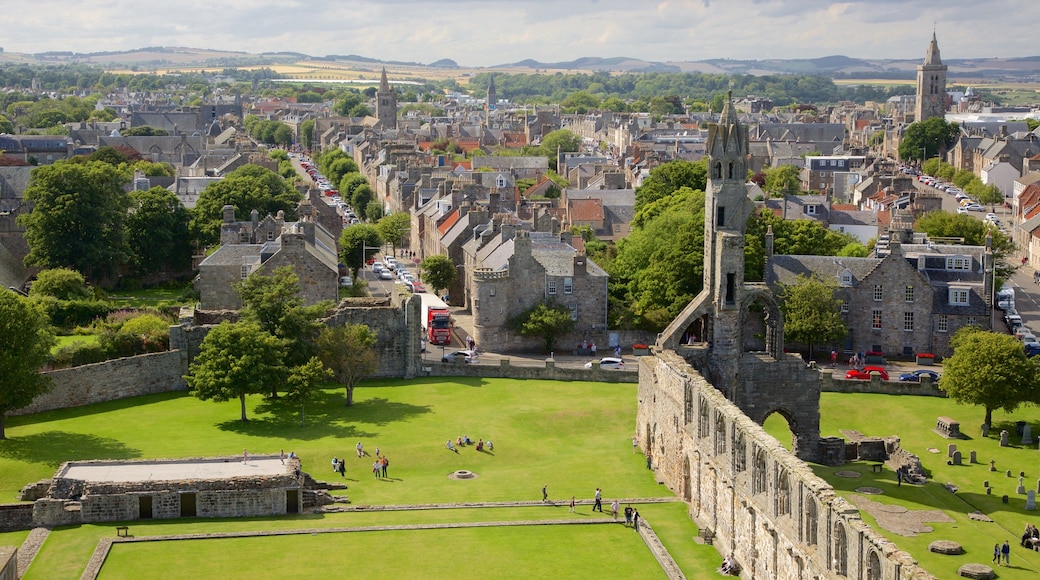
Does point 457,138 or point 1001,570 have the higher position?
point 457,138

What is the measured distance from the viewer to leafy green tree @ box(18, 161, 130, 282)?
251 feet

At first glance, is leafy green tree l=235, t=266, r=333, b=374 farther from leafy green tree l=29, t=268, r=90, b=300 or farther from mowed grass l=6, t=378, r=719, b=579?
leafy green tree l=29, t=268, r=90, b=300

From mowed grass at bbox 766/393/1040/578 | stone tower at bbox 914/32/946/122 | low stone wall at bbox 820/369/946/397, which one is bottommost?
mowed grass at bbox 766/393/1040/578

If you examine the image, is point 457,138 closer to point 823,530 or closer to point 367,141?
point 367,141

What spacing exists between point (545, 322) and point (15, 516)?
3233 centimetres

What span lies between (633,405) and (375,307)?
1436 cm

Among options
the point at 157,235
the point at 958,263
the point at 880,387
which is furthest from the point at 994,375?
the point at 157,235

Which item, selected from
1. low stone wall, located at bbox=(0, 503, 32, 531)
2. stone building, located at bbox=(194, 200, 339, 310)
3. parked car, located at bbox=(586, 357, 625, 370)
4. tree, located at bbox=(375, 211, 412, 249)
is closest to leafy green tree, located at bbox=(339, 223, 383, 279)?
tree, located at bbox=(375, 211, 412, 249)

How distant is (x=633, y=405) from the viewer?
184 ft

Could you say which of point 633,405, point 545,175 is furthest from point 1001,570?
point 545,175

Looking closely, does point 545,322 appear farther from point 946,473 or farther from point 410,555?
point 410,555

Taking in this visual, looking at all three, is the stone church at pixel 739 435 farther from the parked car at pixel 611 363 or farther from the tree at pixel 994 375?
the tree at pixel 994 375

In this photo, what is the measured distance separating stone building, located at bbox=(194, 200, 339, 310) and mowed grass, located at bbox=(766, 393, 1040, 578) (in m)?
24.3

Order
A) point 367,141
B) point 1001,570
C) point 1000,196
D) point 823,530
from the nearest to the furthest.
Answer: point 823,530, point 1001,570, point 1000,196, point 367,141
